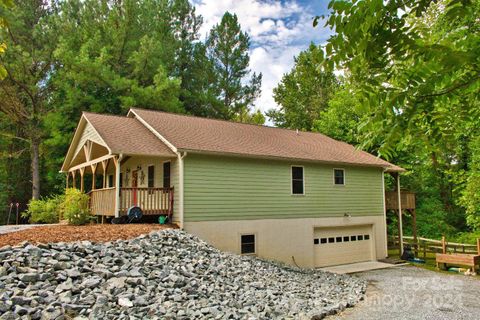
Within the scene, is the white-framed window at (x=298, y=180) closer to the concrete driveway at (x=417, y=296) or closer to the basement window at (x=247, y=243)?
the basement window at (x=247, y=243)

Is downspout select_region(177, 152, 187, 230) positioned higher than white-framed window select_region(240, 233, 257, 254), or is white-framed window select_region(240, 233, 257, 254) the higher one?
downspout select_region(177, 152, 187, 230)

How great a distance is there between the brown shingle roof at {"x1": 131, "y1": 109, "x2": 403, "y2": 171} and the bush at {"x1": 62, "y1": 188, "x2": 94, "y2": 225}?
381 centimetres

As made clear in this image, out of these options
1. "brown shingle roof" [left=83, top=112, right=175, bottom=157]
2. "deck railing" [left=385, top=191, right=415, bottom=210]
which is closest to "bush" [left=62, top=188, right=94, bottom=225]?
"brown shingle roof" [left=83, top=112, right=175, bottom=157]

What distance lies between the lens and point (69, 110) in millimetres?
21875

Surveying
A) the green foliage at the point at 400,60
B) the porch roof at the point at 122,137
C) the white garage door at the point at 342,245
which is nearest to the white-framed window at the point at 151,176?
the porch roof at the point at 122,137

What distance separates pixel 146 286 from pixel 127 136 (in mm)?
7379

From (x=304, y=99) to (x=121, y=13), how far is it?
17.0 metres

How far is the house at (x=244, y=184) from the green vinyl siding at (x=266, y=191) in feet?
0.12

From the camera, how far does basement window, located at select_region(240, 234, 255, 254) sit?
42.9 feet

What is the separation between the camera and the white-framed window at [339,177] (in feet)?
52.4

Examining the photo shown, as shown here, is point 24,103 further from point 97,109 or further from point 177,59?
point 177,59

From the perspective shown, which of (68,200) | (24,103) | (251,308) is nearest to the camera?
(251,308)

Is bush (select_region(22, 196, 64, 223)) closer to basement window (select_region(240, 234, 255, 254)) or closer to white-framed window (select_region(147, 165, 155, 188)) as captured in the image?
white-framed window (select_region(147, 165, 155, 188))

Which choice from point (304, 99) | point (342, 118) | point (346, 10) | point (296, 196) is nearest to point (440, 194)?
point (342, 118)
